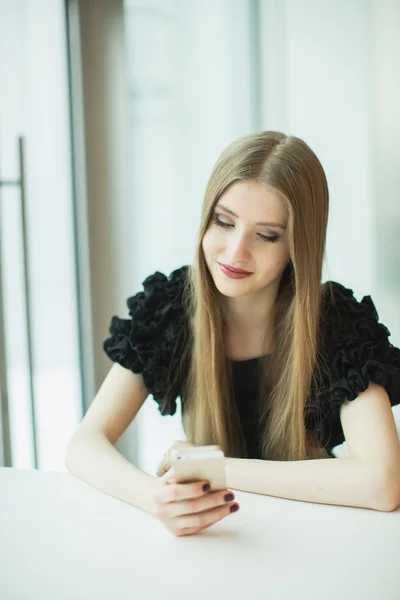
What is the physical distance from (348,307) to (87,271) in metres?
1.12

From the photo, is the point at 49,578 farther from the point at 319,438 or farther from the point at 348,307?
the point at 348,307

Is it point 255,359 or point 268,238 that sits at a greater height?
point 268,238

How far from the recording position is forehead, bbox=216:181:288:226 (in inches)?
45.7

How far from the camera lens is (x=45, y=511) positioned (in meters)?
1.00

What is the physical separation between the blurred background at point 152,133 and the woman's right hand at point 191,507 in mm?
1073

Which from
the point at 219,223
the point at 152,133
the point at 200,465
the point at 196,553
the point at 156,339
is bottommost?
the point at 196,553

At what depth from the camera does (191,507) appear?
0.89 m

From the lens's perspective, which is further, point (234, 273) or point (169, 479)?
point (234, 273)

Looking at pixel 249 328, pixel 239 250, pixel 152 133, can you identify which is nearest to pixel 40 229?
pixel 152 133

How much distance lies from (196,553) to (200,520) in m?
0.05

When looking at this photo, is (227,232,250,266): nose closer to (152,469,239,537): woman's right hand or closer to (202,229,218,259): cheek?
(202,229,218,259): cheek

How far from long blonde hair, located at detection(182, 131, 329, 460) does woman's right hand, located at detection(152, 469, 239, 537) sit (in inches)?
16.3

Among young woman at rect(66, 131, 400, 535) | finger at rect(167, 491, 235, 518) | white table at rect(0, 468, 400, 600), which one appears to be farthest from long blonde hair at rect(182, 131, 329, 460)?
finger at rect(167, 491, 235, 518)

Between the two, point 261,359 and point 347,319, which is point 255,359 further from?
point 347,319
